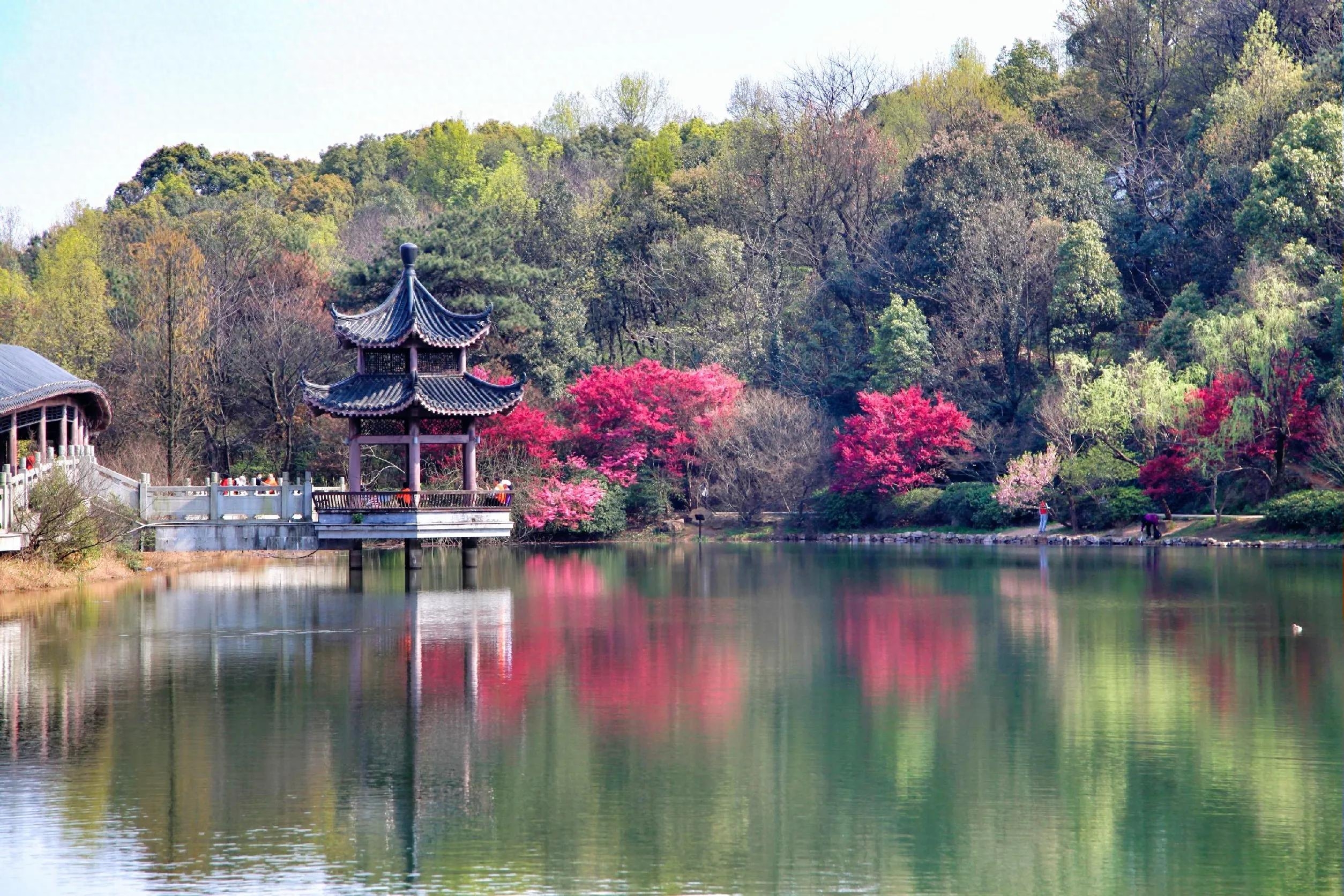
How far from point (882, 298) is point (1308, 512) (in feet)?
65.4

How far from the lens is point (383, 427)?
120 feet

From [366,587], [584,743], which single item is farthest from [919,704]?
[366,587]

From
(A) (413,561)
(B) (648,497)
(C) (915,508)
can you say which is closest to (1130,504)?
(C) (915,508)

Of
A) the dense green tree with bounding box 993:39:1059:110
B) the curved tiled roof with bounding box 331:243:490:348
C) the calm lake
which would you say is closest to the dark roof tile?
the curved tiled roof with bounding box 331:243:490:348

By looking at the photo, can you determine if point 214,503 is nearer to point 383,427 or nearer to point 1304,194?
point 383,427

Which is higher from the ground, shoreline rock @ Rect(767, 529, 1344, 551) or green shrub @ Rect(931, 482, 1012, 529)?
green shrub @ Rect(931, 482, 1012, 529)

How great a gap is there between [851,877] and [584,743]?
4211 mm

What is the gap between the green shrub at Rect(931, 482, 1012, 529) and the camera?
145 ft

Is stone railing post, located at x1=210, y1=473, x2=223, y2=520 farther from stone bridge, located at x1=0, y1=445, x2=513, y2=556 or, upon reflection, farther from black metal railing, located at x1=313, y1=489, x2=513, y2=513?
black metal railing, located at x1=313, y1=489, x2=513, y2=513

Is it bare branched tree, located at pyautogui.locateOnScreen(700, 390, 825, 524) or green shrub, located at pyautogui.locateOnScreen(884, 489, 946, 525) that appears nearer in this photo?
green shrub, located at pyautogui.locateOnScreen(884, 489, 946, 525)

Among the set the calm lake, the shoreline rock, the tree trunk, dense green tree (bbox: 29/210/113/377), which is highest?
dense green tree (bbox: 29/210/113/377)

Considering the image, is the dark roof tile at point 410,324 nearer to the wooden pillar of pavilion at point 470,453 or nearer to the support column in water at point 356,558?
the wooden pillar of pavilion at point 470,453

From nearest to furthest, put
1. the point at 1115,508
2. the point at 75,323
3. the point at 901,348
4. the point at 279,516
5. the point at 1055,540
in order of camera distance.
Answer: the point at 279,516
the point at 1115,508
the point at 1055,540
the point at 75,323
the point at 901,348

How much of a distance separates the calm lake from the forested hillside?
1929cm
